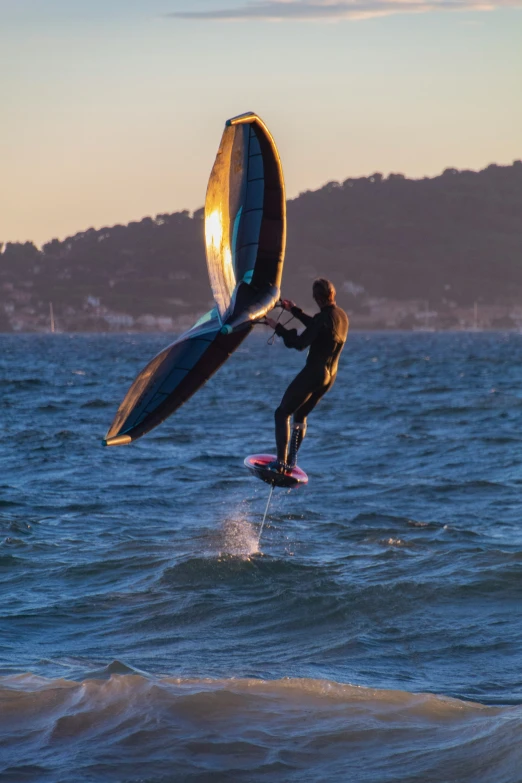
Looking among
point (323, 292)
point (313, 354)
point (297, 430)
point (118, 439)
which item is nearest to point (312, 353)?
point (313, 354)

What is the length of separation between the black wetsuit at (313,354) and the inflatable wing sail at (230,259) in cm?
52

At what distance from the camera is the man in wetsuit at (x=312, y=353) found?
10.5 metres

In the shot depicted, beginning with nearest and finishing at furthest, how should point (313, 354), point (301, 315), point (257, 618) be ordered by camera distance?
1. point (301, 315)
2. point (313, 354)
3. point (257, 618)

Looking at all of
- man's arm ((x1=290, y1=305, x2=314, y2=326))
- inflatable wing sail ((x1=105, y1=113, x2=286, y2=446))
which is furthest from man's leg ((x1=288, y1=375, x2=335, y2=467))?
inflatable wing sail ((x1=105, y1=113, x2=286, y2=446))

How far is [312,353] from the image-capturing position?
11.0m

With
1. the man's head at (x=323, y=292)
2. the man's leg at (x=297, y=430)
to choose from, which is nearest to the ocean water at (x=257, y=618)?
the man's leg at (x=297, y=430)

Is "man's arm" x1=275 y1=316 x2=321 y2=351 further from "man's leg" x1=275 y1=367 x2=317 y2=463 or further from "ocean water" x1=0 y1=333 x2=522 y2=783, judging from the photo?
"ocean water" x1=0 y1=333 x2=522 y2=783

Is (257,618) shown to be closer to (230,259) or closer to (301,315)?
(301,315)

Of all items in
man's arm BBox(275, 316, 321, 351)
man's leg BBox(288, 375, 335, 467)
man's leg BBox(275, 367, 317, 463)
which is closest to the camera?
man's arm BBox(275, 316, 321, 351)

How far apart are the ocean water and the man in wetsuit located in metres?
2.54

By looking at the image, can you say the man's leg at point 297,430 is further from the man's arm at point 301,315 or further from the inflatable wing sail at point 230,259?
the inflatable wing sail at point 230,259

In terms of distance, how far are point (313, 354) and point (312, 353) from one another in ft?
0.16

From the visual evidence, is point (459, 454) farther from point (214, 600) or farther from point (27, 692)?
point (27, 692)

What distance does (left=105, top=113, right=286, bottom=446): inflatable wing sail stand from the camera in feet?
32.8
